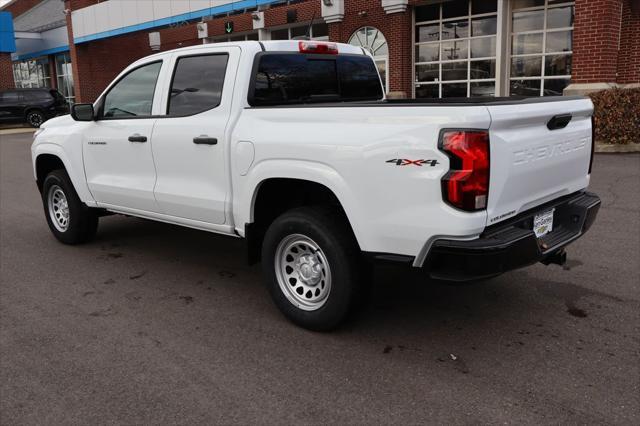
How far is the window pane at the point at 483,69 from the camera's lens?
17.7 meters

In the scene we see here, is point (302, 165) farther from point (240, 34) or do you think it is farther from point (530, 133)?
point (240, 34)

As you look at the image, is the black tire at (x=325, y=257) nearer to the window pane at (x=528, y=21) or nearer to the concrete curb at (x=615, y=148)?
the concrete curb at (x=615, y=148)

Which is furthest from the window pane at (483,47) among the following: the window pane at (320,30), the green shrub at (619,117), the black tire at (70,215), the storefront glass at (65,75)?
the storefront glass at (65,75)

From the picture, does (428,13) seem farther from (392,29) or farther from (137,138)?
(137,138)

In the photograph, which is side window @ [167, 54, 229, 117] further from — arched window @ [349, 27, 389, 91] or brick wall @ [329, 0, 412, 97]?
arched window @ [349, 27, 389, 91]

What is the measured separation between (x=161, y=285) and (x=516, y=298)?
3.02 meters

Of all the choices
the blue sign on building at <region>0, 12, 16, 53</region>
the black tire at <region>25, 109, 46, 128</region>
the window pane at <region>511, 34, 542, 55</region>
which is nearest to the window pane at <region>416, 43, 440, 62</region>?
the window pane at <region>511, 34, 542, 55</region>

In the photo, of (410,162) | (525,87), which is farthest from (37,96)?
(410,162)

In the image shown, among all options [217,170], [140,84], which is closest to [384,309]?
[217,170]

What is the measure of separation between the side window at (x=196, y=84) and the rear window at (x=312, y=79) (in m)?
0.33

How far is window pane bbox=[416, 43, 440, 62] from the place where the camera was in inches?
746

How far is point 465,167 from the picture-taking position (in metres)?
3.24

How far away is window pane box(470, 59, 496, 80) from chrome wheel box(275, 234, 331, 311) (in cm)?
1510

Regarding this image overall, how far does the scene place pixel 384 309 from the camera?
181 inches
